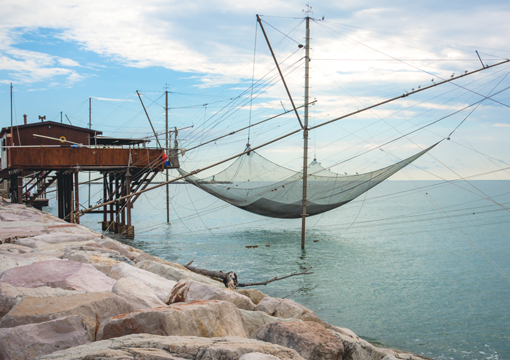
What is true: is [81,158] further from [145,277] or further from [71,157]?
[145,277]

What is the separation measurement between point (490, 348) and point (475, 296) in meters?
5.07

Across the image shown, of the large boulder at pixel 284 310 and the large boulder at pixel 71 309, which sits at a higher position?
the large boulder at pixel 71 309

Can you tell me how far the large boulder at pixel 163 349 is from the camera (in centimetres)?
325

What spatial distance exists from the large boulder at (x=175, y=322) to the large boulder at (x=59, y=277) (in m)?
1.39

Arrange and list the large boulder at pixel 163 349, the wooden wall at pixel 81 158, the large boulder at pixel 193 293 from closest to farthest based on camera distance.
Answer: the large boulder at pixel 163 349 → the large boulder at pixel 193 293 → the wooden wall at pixel 81 158

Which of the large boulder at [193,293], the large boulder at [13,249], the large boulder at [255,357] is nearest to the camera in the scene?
the large boulder at [255,357]

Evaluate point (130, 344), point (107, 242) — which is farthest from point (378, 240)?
point (130, 344)

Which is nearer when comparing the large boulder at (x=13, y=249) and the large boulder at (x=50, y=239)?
the large boulder at (x=13, y=249)

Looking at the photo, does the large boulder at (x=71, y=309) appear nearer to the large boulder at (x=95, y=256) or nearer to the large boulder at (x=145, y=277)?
the large boulder at (x=145, y=277)

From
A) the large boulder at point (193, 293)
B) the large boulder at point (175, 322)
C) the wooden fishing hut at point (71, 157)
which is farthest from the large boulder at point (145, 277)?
the wooden fishing hut at point (71, 157)

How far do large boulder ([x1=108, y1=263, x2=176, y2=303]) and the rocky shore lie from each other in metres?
0.02

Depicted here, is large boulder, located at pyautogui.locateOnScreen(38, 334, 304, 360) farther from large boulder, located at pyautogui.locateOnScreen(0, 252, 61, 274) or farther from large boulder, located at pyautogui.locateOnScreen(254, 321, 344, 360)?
large boulder, located at pyautogui.locateOnScreen(0, 252, 61, 274)

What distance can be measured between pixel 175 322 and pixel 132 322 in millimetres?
403

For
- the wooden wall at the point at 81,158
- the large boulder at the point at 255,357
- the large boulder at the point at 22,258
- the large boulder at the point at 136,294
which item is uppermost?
the large boulder at the point at 255,357
